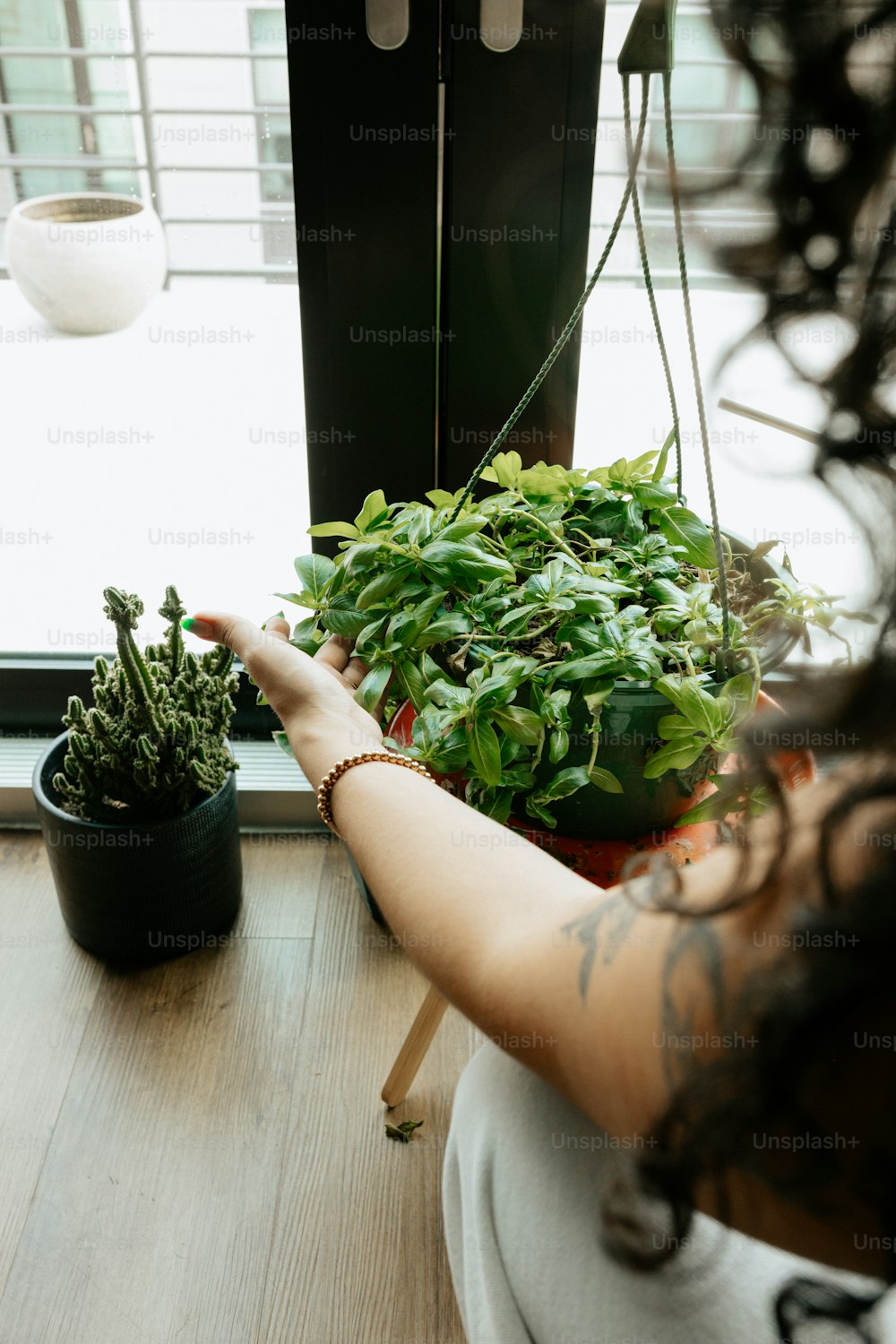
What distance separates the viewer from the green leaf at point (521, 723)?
826mm

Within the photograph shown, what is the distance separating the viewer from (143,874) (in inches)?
54.2

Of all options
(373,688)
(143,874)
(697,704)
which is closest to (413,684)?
(373,688)

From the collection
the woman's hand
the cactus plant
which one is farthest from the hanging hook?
the cactus plant

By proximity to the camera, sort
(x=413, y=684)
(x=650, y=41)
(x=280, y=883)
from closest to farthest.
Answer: (x=650, y=41) < (x=413, y=684) < (x=280, y=883)

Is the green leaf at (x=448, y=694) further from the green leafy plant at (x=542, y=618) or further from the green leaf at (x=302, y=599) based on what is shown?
the green leaf at (x=302, y=599)

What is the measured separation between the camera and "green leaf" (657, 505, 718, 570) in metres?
0.95

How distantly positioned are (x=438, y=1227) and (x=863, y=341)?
41.8 inches

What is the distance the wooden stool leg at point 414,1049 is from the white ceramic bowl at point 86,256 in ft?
3.31

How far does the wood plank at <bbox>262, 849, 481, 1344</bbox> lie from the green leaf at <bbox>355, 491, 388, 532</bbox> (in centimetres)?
74

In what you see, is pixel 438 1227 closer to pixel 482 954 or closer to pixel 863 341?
pixel 482 954

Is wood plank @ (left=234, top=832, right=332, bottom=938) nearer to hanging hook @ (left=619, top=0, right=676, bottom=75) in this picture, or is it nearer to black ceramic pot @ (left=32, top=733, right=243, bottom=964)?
black ceramic pot @ (left=32, top=733, right=243, bottom=964)

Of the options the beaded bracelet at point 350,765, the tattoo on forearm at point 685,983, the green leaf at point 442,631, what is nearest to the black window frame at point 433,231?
the green leaf at point 442,631

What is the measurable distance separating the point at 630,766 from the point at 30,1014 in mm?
976

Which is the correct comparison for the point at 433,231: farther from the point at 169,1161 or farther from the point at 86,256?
the point at 169,1161
